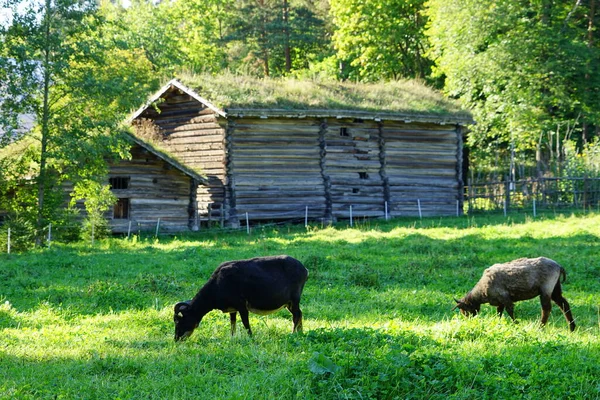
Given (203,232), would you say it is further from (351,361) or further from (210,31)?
(210,31)

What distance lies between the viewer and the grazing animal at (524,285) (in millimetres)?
10352

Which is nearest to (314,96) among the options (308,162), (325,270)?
(308,162)

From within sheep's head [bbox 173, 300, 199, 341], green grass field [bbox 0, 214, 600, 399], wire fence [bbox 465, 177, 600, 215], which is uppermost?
wire fence [bbox 465, 177, 600, 215]

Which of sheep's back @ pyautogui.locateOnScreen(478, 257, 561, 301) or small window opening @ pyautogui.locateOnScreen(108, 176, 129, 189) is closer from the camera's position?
sheep's back @ pyautogui.locateOnScreen(478, 257, 561, 301)

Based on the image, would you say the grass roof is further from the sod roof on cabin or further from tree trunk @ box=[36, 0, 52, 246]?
tree trunk @ box=[36, 0, 52, 246]

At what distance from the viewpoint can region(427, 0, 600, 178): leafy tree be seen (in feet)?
121

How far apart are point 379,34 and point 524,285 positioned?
38371mm

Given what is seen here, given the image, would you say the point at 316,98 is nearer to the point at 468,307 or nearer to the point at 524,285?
the point at 468,307

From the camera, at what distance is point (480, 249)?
18.8 meters

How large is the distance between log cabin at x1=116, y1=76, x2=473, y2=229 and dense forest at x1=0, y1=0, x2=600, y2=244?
3.26 meters

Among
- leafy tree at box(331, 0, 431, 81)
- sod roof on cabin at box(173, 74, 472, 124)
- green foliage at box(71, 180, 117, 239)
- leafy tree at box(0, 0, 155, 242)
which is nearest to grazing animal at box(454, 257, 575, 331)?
leafy tree at box(0, 0, 155, 242)

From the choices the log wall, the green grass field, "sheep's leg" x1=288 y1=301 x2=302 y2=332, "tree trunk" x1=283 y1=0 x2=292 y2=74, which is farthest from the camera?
"tree trunk" x1=283 y1=0 x2=292 y2=74

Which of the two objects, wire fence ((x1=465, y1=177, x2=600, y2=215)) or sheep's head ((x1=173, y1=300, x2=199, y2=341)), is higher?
wire fence ((x1=465, y1=177, x2=600, y2=215))

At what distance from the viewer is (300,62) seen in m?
58.1
